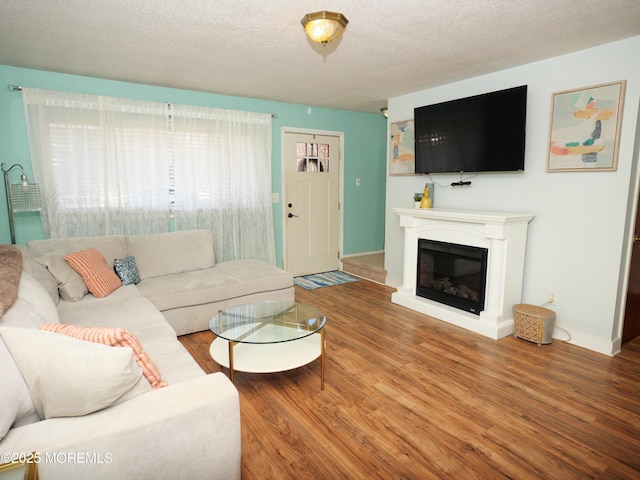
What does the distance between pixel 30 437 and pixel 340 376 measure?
6.02 feet

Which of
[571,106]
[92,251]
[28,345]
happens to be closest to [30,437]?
[28,345]

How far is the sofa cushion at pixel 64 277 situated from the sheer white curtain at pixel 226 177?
1.41 metres

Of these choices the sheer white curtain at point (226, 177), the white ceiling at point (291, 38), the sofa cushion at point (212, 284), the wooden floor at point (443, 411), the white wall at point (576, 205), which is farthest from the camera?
the sheer white curtain at point (226, 177)

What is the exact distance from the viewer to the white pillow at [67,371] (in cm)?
121

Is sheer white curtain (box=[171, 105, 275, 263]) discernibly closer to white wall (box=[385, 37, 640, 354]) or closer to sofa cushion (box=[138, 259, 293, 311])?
sofa cushion (box=[138, 259, 293, 311])

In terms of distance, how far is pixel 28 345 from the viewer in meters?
1.25

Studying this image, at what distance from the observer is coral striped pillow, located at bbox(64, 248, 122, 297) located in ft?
9.68

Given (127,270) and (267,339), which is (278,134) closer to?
(127,270)

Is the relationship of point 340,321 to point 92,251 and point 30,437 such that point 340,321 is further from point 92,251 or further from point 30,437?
point 30,437

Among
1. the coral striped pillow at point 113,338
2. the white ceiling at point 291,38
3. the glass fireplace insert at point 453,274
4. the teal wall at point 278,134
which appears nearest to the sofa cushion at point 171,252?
the teal wall at point 278,134

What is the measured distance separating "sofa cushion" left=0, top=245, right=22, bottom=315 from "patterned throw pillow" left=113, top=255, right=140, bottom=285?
33.9 inches

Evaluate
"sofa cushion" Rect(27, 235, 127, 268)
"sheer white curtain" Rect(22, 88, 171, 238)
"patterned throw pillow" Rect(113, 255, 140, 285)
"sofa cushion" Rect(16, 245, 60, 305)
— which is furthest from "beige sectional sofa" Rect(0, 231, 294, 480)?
"sheer white curtain" Rect(22, 88, 171, 238)

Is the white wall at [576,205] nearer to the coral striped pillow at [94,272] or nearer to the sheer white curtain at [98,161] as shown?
the sheer white curtain at [98,161]

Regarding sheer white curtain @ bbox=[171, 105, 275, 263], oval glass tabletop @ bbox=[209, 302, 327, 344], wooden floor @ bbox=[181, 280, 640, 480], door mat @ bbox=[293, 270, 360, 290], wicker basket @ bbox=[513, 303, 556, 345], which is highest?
sheer white curtain @ bbox=[171, 105, 275, 263]
